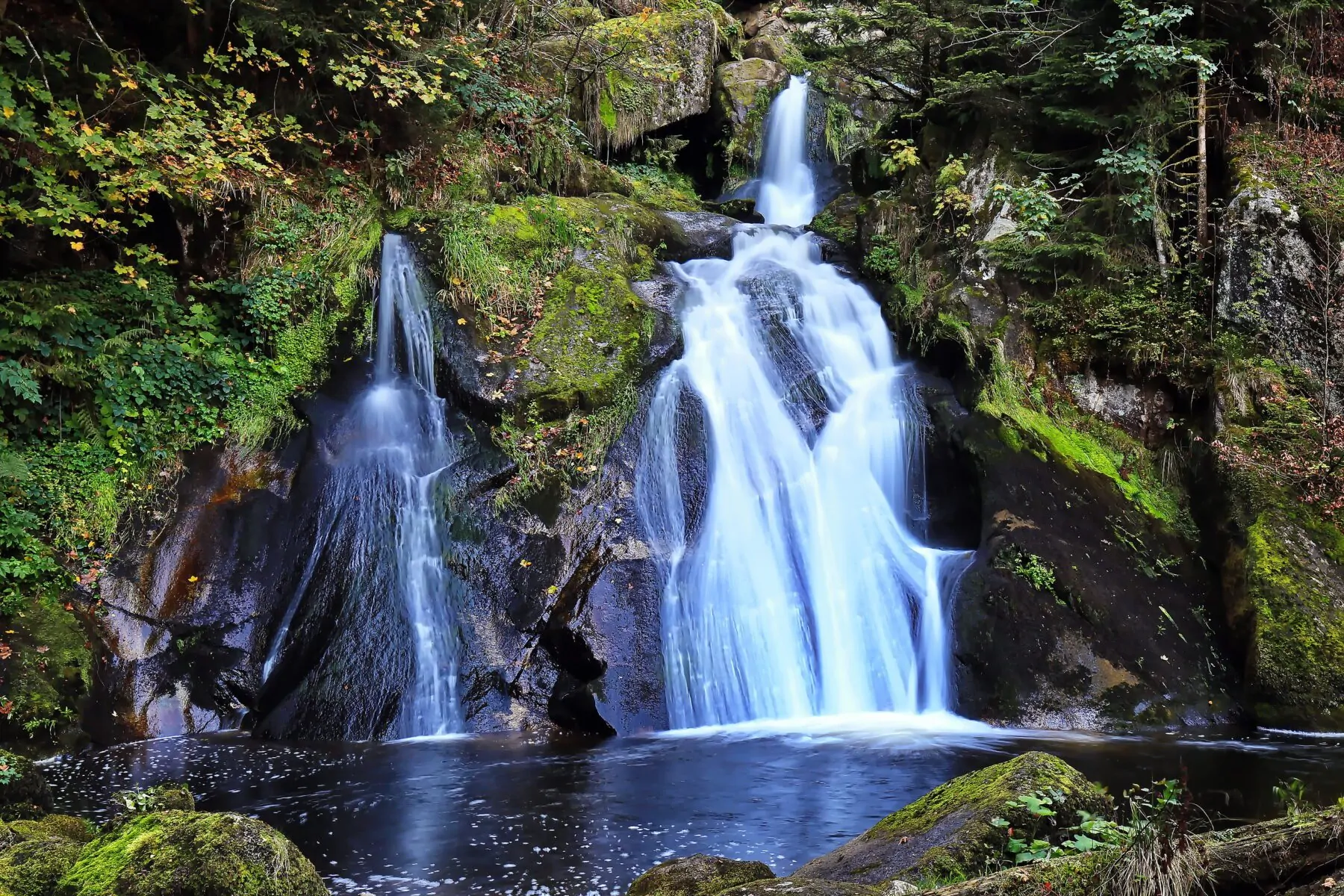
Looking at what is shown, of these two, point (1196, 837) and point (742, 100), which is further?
point (742, 100)

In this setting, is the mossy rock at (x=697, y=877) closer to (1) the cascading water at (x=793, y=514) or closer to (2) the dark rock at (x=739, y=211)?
(1) the cascading water at (x=793, y=514)

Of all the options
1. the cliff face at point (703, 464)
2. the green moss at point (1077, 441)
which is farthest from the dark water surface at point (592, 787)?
the green moss at point (1077, 441)

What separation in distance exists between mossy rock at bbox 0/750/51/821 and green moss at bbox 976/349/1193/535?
8.79 metres

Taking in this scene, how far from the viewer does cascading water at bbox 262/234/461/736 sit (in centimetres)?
764

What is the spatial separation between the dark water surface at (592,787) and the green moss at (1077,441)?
2902mm

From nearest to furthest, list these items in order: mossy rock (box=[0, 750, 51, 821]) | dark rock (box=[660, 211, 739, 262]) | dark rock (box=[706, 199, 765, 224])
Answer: mossy rock (box=[0, 750, 51, 821])
dark rock (box=[660, 211, 739, 262])
dark rock (box=[706, 199, 765, 224])

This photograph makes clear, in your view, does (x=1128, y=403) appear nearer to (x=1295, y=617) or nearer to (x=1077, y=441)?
(x=1077, y=441)

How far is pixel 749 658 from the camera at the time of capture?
802cm

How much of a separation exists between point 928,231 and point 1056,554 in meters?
5.44

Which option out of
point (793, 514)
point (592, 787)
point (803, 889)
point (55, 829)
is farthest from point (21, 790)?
point (793, 514)

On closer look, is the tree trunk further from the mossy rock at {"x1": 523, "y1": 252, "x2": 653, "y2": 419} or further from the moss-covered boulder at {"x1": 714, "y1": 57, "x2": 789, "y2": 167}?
the moss-covered boulder at {"x1": 714, "y1": 57, "x2": 789, "y2": 167}

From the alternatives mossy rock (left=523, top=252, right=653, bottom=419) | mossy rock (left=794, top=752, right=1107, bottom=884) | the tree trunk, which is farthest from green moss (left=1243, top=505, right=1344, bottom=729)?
mossy rock (left=523, top=252, right=653, bottom=419)

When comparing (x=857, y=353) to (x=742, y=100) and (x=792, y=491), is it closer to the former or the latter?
(x=792, y=491)

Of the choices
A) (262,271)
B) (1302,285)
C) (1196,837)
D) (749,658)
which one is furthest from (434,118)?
(1196,837)
